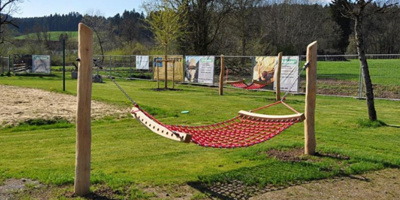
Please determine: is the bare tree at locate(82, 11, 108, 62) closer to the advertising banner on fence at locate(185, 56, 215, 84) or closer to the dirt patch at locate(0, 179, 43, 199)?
the advertising banner on fence at locate(185, 56, 215, 84)

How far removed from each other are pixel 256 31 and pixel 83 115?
33.9 meters

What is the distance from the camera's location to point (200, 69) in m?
23.6

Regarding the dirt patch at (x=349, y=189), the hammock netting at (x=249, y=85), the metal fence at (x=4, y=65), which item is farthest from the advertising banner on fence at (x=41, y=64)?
the dirt patch at (x=349, y=189)

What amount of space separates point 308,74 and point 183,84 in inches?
771

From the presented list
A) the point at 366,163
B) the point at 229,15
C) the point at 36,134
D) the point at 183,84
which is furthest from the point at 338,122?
the point at 229,15

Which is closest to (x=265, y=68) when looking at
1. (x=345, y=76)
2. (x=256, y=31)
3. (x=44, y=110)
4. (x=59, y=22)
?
(x=44, y=110)

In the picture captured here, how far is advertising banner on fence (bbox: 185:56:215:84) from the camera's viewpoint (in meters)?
22.5

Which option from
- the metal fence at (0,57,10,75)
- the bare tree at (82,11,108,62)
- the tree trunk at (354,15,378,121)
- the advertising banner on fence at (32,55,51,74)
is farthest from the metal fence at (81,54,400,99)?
the bare tree at (82,11,108,62)

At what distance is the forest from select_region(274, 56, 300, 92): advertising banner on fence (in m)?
3.07

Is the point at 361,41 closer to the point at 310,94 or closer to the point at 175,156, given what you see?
the point at 310,94

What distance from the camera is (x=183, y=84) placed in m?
25.7

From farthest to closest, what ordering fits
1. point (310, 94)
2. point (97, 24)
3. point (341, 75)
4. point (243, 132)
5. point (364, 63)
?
point (97, 24) → point (341, 75) → point (364, 63) → point (310, 94) → point (243, 132)

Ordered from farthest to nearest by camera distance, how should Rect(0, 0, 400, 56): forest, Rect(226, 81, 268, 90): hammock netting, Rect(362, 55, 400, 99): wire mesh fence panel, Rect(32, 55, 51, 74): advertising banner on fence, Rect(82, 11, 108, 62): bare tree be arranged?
Rect(82, 11, 108, 62): bare tree → Rect(32, 55, 51, 74): advertising banner on fence → Rect(0, 0, 400, 56): forest → Rect(362, 55, 400, 99): wire mesh fence panel → Rect(226, 81, 268, 90): hammock netting

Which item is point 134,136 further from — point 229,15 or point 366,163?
point 229,15
